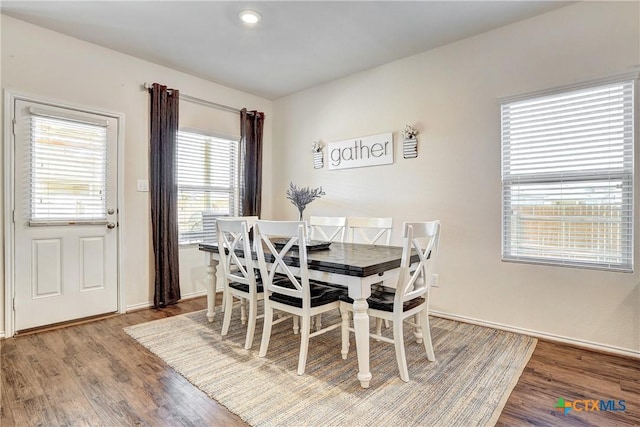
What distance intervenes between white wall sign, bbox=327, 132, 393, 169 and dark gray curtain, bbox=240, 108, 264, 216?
3.46ft

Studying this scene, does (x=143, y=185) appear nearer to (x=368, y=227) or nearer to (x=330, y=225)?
(x=330, y=225)

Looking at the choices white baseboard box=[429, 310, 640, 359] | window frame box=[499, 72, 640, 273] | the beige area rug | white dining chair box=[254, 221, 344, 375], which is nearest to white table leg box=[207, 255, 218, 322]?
the beige area rug

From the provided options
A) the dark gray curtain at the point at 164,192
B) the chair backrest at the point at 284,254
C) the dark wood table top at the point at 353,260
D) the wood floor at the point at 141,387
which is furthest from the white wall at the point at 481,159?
the dark gray curtain at the point at 164,192

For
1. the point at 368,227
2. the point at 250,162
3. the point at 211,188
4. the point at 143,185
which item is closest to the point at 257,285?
the point at 368,227

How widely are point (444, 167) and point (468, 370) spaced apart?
1.78 m

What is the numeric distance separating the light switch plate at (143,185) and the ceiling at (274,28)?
1.26m

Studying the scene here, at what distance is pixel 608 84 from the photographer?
2410mm

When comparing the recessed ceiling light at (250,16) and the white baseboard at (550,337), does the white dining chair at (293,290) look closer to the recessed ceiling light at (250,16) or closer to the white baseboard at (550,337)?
the white baseboard at (550,337)

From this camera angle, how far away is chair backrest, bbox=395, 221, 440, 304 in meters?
1.92

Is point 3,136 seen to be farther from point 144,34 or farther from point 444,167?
point 444,167

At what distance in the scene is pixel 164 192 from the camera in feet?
11.7

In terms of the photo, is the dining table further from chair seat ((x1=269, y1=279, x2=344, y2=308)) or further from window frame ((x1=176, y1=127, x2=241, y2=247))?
window frame ((x1=176, y1=127, x2=241, y2=247))

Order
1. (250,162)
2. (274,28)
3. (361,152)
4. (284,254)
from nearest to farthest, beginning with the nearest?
1. (284,254)
2. (274,28)
3. (361,152)
4. (250,162)

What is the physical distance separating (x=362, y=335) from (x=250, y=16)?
8.25 feet
